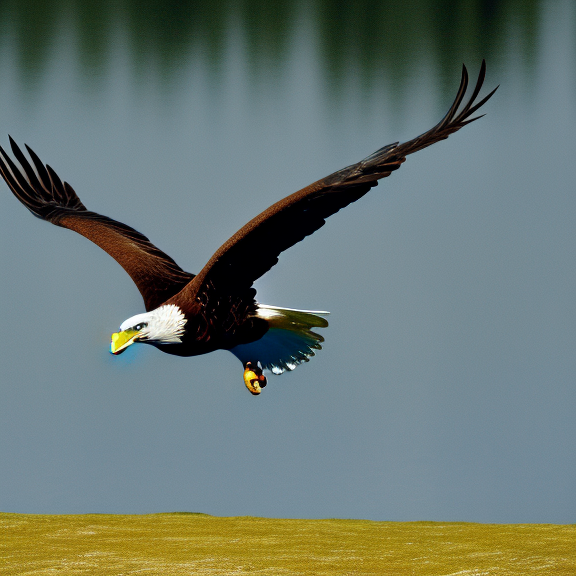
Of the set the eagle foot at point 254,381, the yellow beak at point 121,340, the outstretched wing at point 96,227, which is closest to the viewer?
the yellow beak at point 121,340

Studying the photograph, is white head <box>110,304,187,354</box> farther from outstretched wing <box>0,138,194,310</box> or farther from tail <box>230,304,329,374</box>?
tail <box>230,304,329,374</box>

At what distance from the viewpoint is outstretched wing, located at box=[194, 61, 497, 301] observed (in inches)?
118

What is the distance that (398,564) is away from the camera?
153 inches

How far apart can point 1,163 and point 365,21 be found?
17.2 m

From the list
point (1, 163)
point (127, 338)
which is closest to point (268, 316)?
point (127, 338)

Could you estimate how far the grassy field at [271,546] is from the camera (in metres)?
3.80

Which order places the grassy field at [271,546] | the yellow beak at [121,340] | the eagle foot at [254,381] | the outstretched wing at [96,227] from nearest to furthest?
the yellow beak at [121,340]
the eagle foot at [254,381]
the outstretched wing at [96,227]
the grassy field at [271,546]

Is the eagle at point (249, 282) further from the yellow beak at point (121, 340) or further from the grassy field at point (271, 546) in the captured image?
the grassy field at point (271, 546)

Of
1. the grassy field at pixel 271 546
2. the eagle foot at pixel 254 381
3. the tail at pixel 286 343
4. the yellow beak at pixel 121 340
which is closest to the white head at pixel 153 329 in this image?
the yellow beak at pixel 121 340

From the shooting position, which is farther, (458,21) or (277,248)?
(458,21)

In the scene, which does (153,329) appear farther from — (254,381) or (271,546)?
(271,546)

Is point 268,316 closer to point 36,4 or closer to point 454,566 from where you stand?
point 454,566

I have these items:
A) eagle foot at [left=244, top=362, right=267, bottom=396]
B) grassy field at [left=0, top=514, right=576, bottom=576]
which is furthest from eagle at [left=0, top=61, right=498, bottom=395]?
grassy field at [left=0, top=514, right=576, bottom=576]

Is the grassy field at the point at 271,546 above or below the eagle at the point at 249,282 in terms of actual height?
below
